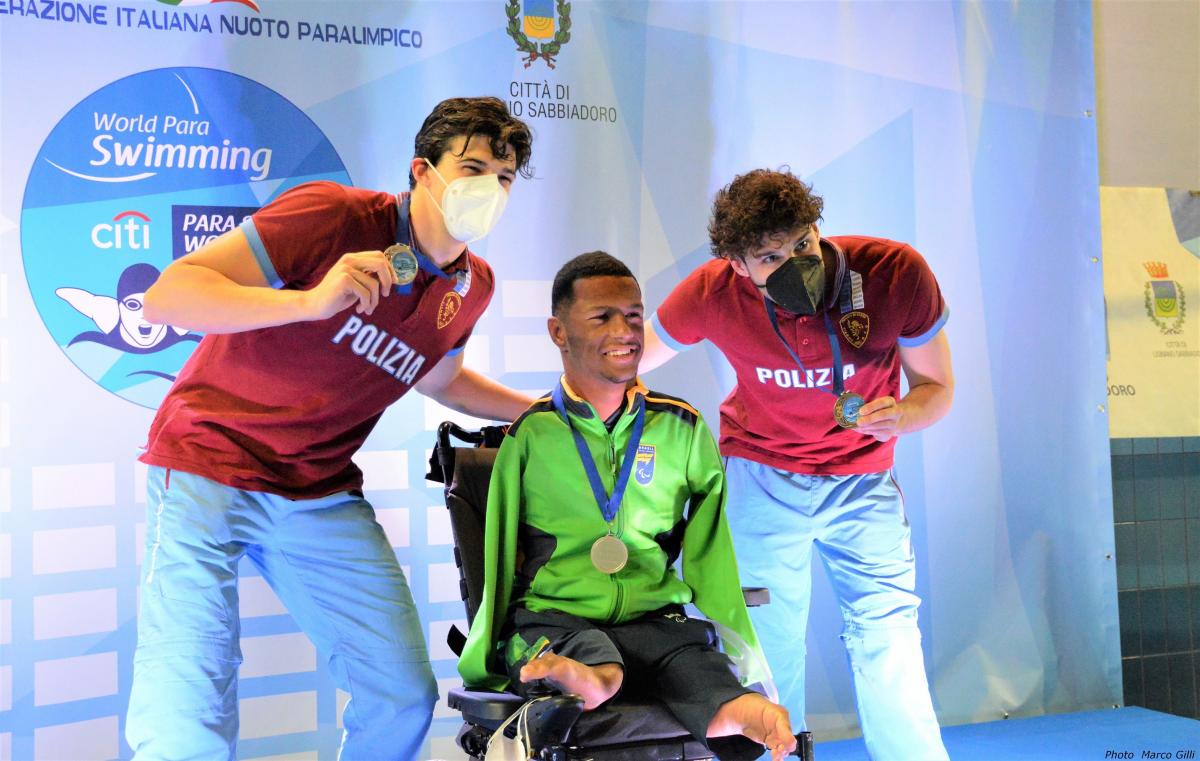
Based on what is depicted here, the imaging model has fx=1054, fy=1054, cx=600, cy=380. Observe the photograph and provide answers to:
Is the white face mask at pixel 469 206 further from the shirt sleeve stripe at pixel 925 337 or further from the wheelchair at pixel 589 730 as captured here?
the shirt sleeve stripe at pixel 925 337

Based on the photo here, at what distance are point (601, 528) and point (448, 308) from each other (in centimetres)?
72

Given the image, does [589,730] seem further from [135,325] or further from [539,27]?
[539,27]

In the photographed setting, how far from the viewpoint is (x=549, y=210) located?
4.03 meters

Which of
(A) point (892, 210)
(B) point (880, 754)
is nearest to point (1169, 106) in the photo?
(A) point (892, 210)

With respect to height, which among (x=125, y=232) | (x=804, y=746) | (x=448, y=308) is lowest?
(x=804, y=746)

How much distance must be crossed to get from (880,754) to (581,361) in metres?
1.49

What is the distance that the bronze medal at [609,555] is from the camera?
2.54m

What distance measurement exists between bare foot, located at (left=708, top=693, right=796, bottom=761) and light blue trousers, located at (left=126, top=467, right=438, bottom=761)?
0.86 m

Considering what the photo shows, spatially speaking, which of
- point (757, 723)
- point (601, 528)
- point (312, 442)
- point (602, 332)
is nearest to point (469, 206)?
point (602, 332)

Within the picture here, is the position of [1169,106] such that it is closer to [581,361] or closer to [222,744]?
[581,361]

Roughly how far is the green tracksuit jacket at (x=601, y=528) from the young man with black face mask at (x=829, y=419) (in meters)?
0.49

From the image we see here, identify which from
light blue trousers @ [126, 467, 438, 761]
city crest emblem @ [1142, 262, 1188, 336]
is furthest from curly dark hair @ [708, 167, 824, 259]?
city crest emblem @ [1142, 262, 1188, 336]

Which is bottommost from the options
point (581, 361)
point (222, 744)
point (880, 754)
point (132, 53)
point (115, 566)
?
point (880, 754)

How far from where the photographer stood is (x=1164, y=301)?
4.86m
